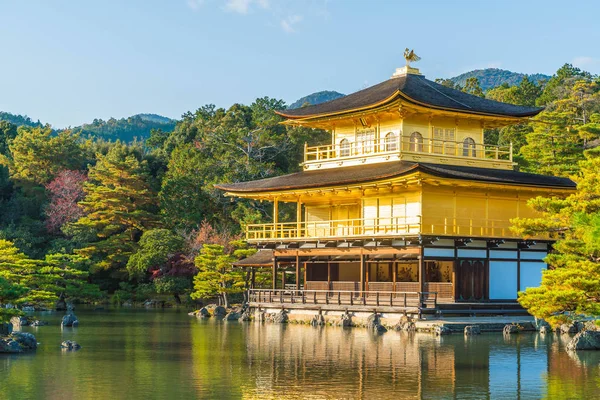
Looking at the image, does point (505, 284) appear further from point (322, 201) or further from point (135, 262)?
point (135, 262)

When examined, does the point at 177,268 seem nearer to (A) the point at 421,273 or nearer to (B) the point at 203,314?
(B) the point at 203,314

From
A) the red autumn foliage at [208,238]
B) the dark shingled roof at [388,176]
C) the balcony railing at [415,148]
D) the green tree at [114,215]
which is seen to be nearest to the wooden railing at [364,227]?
the dark shingled roof at [388,176]

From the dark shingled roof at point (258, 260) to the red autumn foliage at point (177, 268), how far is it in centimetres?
959

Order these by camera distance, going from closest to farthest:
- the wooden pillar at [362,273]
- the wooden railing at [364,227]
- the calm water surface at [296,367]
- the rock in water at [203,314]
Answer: the calm water surface at [296,367], the wooden railing at [364,227], the wooden pillar at [362,273], the rock in water at [203,314]

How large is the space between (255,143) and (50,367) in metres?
41.3

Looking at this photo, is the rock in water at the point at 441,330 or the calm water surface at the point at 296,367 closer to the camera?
the calm water surface at the point at 296,367

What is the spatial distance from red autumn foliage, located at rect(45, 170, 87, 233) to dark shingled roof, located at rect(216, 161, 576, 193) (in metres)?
21.3

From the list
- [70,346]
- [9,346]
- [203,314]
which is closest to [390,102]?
[203,314]

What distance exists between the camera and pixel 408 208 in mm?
35906

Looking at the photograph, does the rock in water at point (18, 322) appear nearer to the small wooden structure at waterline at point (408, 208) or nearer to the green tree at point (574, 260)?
the small wooden structure at waterline at point (408, 208)

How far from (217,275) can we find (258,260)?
114 inches

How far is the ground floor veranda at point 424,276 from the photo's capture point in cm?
3412

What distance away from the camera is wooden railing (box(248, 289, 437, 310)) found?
3306 centimetres

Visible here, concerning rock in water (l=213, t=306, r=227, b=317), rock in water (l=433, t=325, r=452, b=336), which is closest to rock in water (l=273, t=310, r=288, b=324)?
rock in water (l=213, t=306, r=227, b=317)
